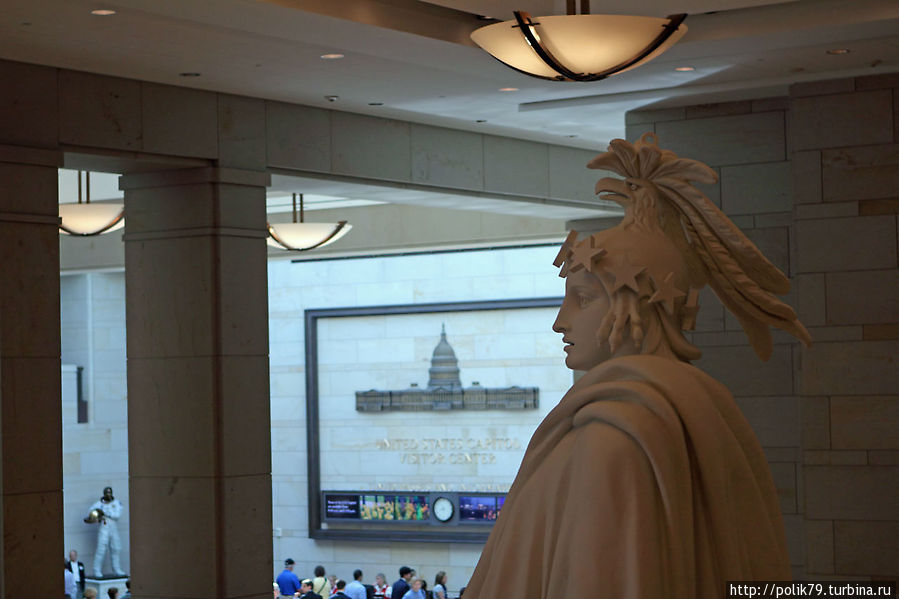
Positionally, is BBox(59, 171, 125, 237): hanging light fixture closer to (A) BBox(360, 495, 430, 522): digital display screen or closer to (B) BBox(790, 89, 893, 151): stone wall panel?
(B) BBox(790, 89, 893, 151): stone wall panel

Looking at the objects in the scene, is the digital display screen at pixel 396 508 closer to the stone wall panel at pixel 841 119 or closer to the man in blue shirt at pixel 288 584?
the man in blue shirt at pixel 288 584

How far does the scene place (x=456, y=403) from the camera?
18.5 metres

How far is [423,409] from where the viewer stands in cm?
1881

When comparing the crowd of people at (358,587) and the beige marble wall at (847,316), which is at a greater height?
the beige marble wall at (847,316)

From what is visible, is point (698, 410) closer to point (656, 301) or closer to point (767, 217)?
point (656, 301)

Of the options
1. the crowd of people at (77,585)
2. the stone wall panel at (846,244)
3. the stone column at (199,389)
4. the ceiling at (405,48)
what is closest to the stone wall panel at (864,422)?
the stone wall panel at (846,244)

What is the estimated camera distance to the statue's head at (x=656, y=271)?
96.0 inches

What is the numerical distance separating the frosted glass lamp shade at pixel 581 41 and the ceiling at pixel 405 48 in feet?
4.41

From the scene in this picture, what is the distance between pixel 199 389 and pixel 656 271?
7199 mm

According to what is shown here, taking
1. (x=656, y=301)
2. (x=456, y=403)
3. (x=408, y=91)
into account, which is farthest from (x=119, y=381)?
(x=656, y=301)

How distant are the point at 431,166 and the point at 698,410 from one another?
9201 mm

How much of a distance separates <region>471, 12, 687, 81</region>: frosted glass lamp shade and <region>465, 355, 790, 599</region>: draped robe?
12.1 ft

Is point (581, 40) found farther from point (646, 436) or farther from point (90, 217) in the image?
point (90, 217)

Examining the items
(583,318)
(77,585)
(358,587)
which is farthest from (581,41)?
(77,585)
